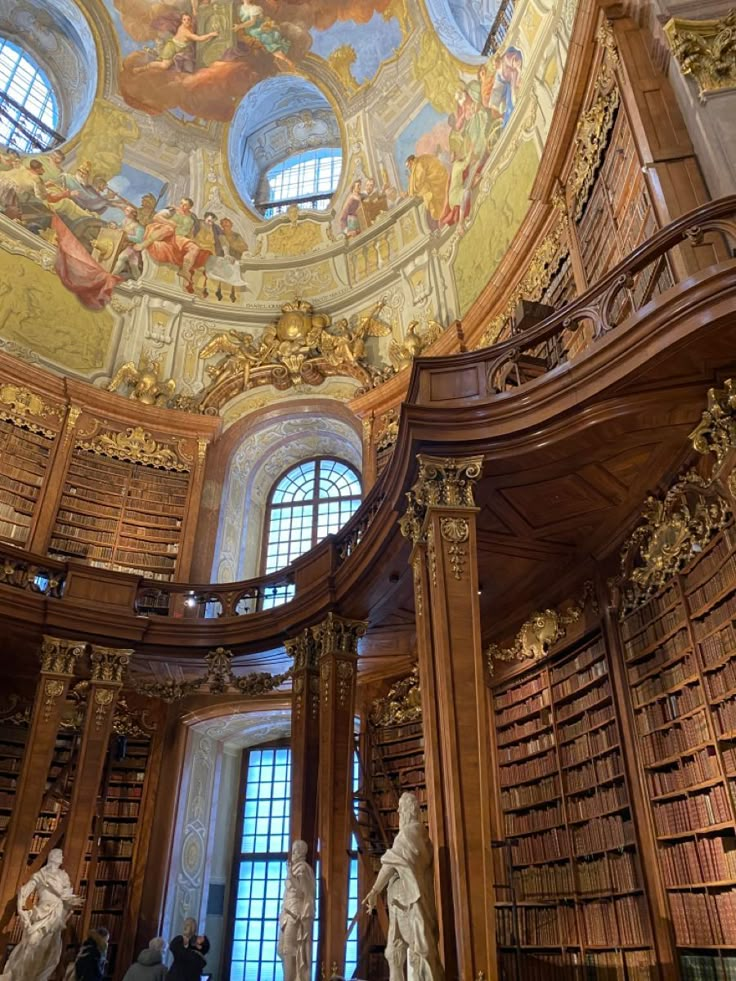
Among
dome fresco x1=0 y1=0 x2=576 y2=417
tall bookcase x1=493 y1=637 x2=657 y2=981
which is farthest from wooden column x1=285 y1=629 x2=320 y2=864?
dome fresco x1=0 y1=0 x2=576 y2=417

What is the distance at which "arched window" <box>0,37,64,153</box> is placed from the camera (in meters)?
Answer: 13.2

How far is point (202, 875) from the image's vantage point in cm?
1032

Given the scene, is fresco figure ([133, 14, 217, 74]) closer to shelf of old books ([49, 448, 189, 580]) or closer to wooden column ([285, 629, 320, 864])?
shelf of old books ([49, 448, 189, 580])

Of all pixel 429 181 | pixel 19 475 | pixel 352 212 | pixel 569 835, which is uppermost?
pixel 352 212

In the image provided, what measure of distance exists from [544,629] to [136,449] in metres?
7.92

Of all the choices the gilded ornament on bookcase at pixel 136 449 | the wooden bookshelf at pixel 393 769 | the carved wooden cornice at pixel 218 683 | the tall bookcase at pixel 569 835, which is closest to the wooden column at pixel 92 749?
the carved wooden cornice at pixel 218 683

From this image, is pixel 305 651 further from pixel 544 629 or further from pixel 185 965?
pixel 185 965

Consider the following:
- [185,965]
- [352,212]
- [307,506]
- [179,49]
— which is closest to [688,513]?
[185,965]

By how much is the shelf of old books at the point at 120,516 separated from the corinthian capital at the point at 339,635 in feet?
13.7

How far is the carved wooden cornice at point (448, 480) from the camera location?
559 centimetres

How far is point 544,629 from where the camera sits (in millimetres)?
7359

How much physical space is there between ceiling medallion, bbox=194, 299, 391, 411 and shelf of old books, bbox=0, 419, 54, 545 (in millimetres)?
2912

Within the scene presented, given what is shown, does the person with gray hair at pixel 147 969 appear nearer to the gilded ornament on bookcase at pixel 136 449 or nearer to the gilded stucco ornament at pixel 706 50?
the gilded stucco ornament at pixel 706 50

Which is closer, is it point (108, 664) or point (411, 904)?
point (411, 904)
